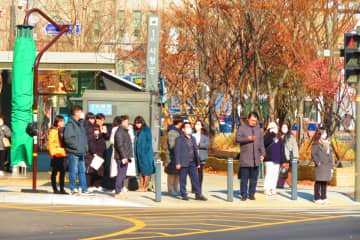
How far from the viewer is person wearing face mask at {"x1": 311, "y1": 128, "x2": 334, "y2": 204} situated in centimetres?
1738

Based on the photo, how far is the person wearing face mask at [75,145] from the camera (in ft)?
53.4

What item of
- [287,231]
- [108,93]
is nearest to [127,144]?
[108,93]

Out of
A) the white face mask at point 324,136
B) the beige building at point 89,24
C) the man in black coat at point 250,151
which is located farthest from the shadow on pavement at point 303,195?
the beige building at point 89,24

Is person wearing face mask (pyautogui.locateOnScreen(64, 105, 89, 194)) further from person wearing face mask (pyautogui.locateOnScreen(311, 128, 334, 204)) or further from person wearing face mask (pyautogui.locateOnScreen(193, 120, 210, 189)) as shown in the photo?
person wearing face mask (pyautogui.locateOnScreen(311, 128, 334, 204))

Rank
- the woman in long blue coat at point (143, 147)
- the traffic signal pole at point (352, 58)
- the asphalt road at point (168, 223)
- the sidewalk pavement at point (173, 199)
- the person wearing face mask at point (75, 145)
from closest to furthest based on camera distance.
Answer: the asphalt road at point (168, 223), the sidewalk pavement at point (173, 199), the person wearing face mask at point (75, 145), the traffic signal pole at point (352, 58), the woman in long blue coat at point (143, 147)

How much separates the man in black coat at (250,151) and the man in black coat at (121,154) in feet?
7.40

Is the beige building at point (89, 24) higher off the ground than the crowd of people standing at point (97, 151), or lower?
higher

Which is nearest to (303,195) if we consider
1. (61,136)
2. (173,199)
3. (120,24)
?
(173,199)

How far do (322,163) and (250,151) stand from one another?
4.94ft

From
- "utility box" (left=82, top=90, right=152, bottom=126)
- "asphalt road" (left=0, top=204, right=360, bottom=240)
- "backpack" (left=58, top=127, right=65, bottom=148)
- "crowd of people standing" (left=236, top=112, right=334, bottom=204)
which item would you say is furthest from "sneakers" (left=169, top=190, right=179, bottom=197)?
"backpack" (left=58, top=127, right=65, bottom=148)

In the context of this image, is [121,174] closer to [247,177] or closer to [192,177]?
[192,177]

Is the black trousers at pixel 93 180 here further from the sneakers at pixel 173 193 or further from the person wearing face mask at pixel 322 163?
the person wearing face mask at pixel 322 163

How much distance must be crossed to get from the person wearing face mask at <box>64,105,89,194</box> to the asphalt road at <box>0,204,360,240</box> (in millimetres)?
1430

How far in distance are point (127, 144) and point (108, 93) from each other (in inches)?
101
